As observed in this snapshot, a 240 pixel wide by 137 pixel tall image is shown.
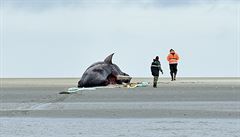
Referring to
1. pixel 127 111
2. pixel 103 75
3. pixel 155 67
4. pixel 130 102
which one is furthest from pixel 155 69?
pixel 127 111

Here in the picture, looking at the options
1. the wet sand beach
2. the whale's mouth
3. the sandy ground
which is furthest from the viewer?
the whale's mouth

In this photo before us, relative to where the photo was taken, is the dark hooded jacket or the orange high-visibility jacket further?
the orange high-visibility jacket

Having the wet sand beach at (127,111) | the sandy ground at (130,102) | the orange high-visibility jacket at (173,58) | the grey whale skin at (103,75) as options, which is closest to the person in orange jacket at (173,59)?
the orange high-visibility jacket at (173,58)

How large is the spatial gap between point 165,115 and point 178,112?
697 millimetres

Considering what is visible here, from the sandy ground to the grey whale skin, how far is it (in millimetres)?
1555

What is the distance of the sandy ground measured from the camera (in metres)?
21.3

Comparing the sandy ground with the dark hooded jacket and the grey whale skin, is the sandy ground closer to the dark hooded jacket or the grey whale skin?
the dark hooded jacket

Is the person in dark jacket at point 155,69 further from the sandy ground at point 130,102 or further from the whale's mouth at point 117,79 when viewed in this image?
the whale's mouth at point 117,79

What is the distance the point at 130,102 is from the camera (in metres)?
25.1

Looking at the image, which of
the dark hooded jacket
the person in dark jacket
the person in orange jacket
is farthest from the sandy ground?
the person in orange jacket

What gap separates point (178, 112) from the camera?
2150 centimetres
